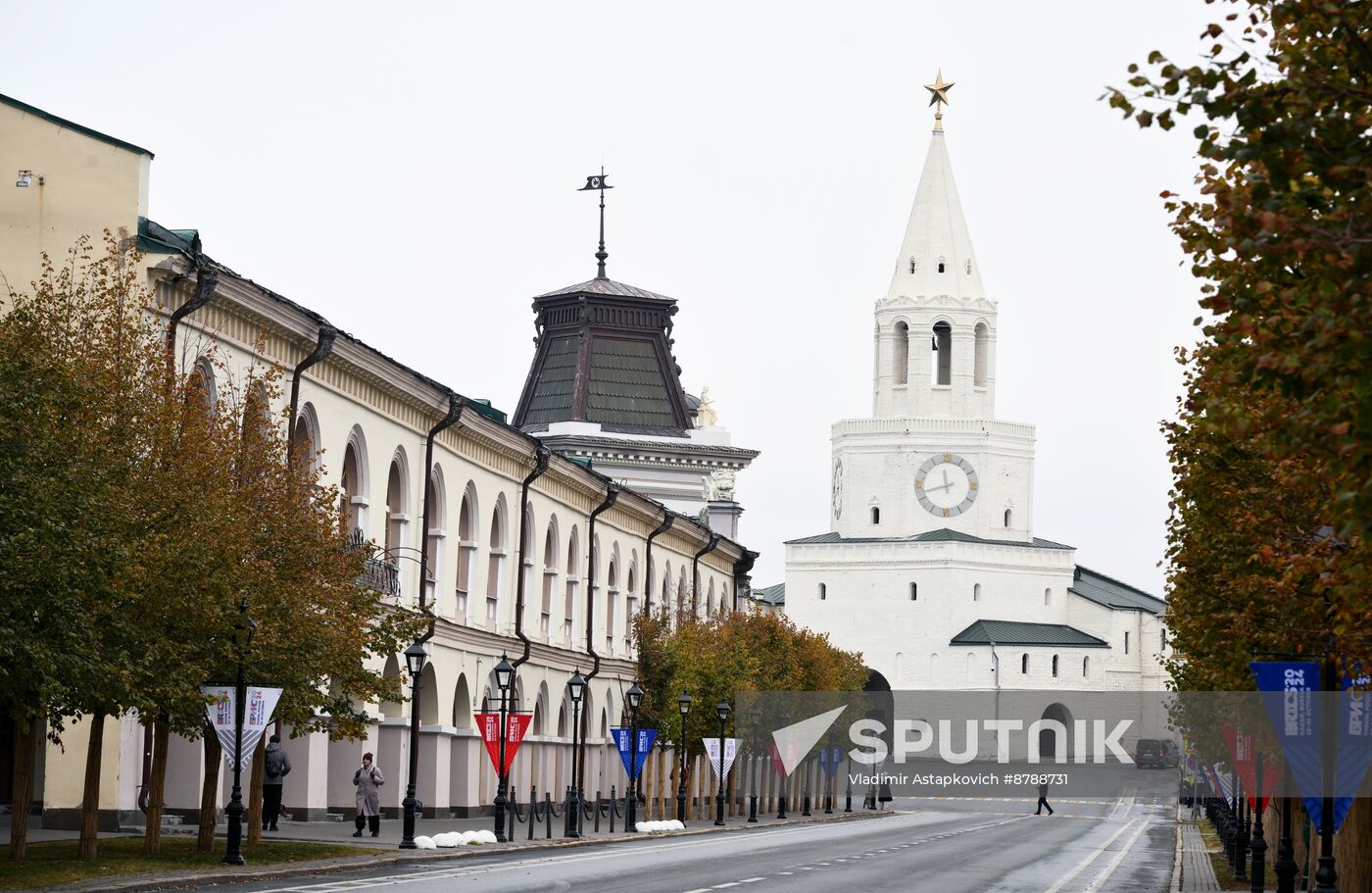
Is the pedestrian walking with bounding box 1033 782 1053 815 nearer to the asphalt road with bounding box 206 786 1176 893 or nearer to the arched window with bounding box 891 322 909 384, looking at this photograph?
the asphalt road with bounding box 206 786 1176 893

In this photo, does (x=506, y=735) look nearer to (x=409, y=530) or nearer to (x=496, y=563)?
(x=409, y=530)

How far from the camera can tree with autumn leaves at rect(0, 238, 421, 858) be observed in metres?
23.3

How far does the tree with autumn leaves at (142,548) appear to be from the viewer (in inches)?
919

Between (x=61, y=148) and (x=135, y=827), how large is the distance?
11181mm

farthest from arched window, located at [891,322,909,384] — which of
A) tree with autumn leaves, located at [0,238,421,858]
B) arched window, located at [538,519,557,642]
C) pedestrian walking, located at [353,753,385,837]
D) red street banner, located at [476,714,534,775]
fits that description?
tree with autumn leaves, located at [0,238,421,858]

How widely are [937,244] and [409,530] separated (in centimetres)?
10053

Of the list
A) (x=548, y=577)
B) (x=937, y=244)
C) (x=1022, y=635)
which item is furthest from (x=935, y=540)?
(x=548, y=577)

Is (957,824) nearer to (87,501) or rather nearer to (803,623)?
(87,501)

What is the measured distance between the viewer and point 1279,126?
11.1 meters

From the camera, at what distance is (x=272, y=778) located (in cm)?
3772

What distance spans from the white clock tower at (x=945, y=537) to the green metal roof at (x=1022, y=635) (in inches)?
5.4

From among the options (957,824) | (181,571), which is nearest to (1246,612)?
(181,571)

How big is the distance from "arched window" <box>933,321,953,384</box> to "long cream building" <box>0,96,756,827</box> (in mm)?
71551

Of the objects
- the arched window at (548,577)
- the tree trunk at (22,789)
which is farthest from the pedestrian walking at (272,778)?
the arched window at (548,577)
